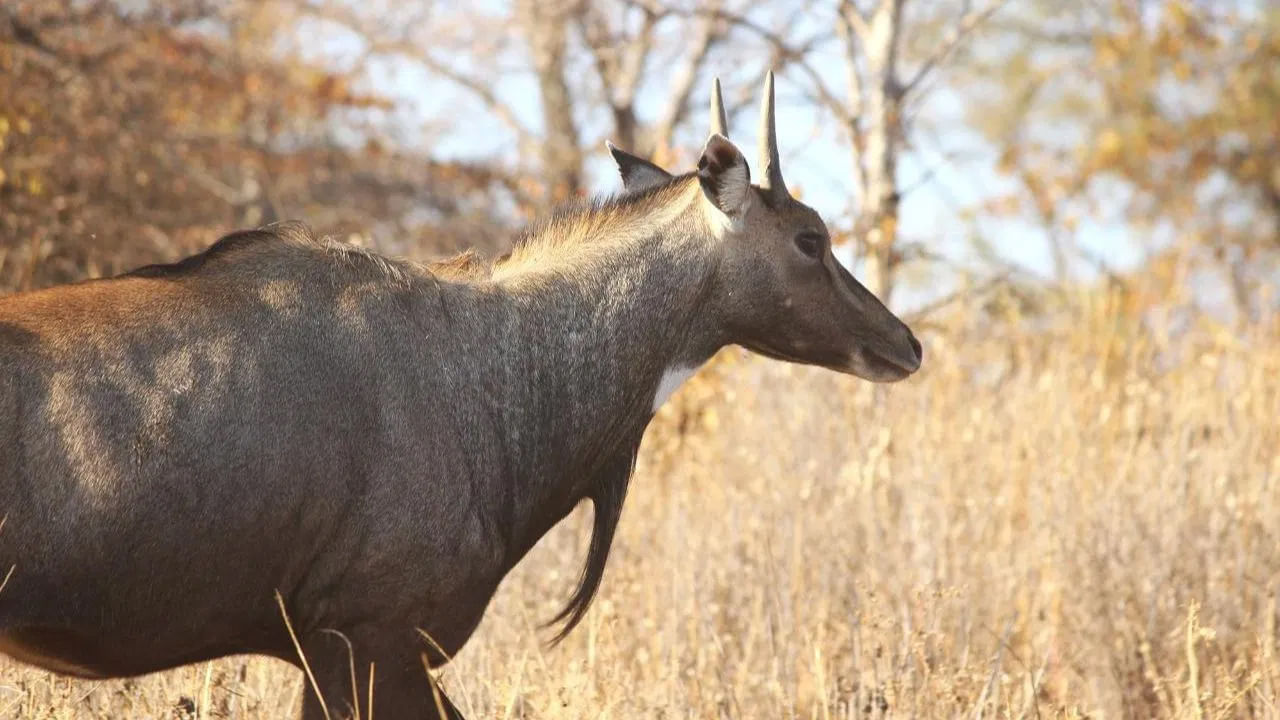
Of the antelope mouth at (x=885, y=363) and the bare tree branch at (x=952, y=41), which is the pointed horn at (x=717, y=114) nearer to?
the antelope mouth at (x=885, y=363)

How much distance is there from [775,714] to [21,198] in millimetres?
6293

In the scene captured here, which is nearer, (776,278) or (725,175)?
(725,175)

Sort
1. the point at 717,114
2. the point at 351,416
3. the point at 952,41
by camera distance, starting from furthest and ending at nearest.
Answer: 1. the point at 952,41
2. the point at 717,114
3. the point at 351,416

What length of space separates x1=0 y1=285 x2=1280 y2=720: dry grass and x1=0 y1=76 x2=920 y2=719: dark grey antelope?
23.0 inches

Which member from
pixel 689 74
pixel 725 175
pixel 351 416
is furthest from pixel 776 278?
pixel 689 74

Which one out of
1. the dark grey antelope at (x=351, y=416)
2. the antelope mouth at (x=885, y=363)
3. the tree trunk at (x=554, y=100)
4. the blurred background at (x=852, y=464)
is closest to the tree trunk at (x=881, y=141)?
the blurred background at (x=852, y=464)

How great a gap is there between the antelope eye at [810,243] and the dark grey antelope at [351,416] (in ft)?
0.10

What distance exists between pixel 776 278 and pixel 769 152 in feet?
1.36

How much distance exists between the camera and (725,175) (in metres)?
5.41

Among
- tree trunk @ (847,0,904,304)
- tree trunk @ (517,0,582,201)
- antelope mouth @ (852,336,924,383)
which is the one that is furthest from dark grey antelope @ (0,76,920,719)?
tree trunk @ (517,0,582,201)

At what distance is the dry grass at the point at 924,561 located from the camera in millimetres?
5938

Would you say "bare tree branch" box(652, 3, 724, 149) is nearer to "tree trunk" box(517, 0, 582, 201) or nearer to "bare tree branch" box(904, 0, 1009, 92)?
"tree trunk" box(517, 0, 582, 201)

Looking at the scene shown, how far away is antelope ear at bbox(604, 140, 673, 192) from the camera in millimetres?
5887

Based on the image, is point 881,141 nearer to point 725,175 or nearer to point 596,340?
point 725,175
